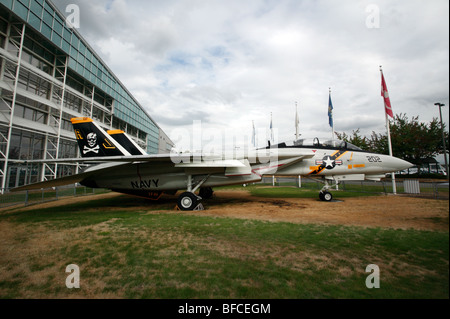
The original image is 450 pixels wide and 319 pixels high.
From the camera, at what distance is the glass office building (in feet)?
52.5

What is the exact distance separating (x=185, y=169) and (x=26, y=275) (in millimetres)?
6294

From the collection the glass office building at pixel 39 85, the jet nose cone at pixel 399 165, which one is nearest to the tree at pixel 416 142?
the jet nose cone at pixel 399 165

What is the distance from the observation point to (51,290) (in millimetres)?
2432

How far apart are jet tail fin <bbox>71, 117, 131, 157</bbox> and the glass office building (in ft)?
25.4

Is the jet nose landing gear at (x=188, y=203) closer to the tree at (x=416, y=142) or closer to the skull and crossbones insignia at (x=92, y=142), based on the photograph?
the skull and crossbones insignia at (x=92, y=142)

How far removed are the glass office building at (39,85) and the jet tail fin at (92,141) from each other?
25.4 ft

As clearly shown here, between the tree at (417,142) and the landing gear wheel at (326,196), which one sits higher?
the tree at (417,142)

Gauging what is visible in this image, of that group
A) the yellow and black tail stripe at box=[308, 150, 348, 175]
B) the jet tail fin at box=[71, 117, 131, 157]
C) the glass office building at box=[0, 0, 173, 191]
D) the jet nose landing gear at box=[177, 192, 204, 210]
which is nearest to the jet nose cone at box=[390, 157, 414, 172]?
the yellow and black tail stripe at box=[308, 150, 348, 175]

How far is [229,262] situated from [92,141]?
10.7 meters

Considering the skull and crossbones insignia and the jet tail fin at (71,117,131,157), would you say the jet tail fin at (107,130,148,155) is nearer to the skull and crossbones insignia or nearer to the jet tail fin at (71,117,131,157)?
the jet tail fin at (71,117,131,157)

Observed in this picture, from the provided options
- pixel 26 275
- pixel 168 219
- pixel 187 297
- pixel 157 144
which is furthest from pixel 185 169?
pixel 157 144

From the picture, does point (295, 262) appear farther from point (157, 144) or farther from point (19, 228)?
point (157, 144)

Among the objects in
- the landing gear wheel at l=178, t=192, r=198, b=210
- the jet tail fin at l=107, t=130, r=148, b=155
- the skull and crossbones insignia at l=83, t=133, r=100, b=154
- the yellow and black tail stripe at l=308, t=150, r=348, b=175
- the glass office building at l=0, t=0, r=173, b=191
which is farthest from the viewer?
the glass office building at l=0, t=0, r=173, b=191

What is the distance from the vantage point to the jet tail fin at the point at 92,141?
1037 cm
